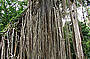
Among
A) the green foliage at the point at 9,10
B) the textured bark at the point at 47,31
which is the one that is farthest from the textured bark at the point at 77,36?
the green foliage at the point at 9,10

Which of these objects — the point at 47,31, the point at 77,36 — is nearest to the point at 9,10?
the point at 47,31

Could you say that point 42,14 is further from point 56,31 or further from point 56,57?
point 56,57

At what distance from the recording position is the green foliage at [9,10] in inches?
104

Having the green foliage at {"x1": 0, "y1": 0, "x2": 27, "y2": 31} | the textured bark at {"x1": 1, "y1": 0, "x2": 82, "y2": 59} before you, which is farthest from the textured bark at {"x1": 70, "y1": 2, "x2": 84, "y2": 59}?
the green foliage at {"x1": 0, "y1": 0, "x2": 27, "y2": 31}

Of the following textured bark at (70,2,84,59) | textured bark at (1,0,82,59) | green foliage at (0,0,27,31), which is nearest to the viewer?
textured bark at (70,2,84,59)

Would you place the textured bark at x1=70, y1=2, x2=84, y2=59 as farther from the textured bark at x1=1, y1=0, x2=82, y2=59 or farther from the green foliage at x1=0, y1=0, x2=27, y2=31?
the green foliage at x1=0, y1=0, x2=27, y2=31

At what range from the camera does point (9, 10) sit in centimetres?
270

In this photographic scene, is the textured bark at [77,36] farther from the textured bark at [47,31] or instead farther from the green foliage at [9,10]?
the green foliage at [9,10]

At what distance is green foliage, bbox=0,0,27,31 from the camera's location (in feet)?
8.65

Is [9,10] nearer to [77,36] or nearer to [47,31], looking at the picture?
[47,31]

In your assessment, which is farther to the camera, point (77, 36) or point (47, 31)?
point (47, 31)

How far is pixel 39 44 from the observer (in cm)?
108

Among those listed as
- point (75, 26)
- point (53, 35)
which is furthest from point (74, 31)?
point (53, 35)

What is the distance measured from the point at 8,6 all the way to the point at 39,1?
1.70 meters
